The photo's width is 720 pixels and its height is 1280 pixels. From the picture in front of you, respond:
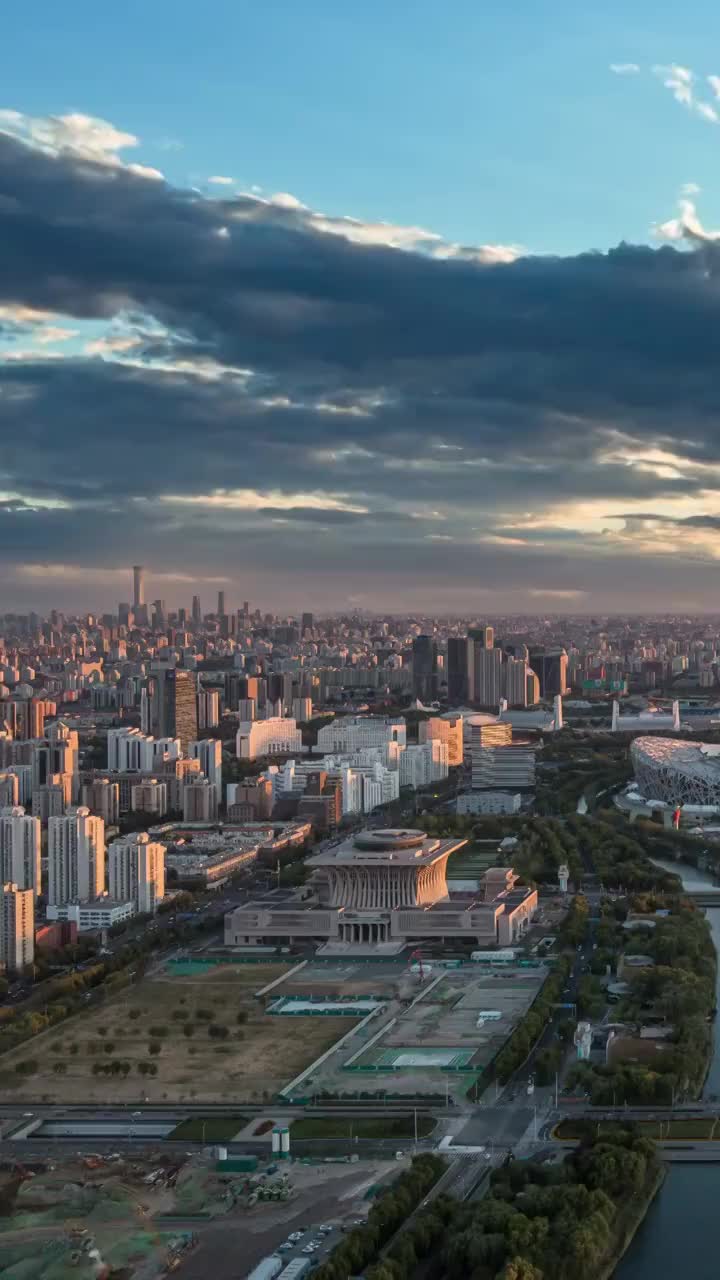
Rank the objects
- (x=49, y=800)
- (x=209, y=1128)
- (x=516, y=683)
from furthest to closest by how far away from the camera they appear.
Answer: (x=516, y=683) → (x=49, y=800) → (x=209, y=1128)

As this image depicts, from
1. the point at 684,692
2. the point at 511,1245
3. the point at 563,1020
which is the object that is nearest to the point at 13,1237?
the point at 511,1245

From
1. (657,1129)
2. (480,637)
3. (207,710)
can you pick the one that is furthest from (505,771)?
(657,1129)

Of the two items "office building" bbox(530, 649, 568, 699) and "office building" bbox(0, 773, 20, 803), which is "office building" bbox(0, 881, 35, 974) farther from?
"office building" bbox(530, 649, 568, 699)

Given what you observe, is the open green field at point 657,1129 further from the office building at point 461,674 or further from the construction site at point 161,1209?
the office building at point 461,674

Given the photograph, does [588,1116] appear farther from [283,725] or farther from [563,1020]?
[283,725]

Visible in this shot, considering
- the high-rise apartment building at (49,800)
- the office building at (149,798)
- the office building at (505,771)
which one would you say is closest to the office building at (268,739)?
the office building at (505,771)

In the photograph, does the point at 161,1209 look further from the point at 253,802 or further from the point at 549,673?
the point at 549,673
